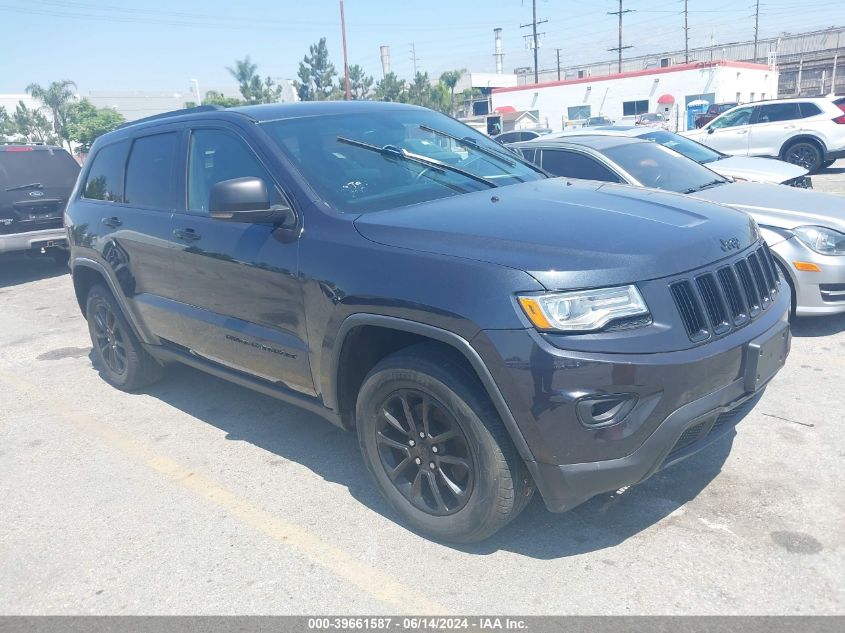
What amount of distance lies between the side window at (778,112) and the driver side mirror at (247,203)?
1541 centimetres

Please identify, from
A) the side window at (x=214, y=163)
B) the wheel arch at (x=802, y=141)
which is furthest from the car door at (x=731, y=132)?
the side window at (x=214, y=163)

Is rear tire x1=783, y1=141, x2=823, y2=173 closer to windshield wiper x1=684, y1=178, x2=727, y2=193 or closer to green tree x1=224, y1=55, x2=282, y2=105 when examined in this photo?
windshield wiper x1=684, y1=178, x2=727, y2=193

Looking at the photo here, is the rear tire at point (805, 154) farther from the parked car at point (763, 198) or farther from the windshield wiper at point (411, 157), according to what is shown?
the windshield wiper at point (411, 157)

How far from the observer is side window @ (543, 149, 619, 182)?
6395 millimetres

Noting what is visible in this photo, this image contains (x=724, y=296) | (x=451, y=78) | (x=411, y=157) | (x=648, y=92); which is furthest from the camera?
(x=451, y=78)

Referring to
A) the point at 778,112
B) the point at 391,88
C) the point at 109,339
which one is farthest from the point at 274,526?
the point at 391,88

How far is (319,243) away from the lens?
10.8 feet

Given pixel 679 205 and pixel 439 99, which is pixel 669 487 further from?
pixel 439 99

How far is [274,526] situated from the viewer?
347 centimetres

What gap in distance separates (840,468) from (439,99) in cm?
7606

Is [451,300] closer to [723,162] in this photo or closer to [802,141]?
[723,162]

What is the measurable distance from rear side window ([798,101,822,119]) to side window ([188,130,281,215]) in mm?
15106

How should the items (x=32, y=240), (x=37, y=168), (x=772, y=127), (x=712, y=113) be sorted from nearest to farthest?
(x=32, y=240), (x=37, y=168), (x=772, y=127), (x=712, y=113)

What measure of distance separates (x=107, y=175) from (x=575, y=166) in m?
3.97
